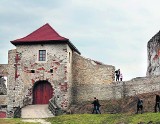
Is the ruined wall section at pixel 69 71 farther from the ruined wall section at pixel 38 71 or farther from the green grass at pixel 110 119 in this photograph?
the green grass at pixel 110 119

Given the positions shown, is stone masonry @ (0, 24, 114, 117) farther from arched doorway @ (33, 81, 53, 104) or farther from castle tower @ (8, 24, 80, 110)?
arched doorway @ (33, 81, 53, 104)

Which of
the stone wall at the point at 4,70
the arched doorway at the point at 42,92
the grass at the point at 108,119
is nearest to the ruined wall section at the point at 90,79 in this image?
the arched doorway at the point at 42,92

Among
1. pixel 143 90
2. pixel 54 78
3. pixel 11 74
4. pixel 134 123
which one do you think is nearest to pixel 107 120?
pixel 134 123

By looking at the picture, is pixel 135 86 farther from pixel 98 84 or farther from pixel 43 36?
pixel 43 36

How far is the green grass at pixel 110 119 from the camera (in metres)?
25.2

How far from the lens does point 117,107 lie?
116 ft

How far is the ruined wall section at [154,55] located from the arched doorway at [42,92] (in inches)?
422

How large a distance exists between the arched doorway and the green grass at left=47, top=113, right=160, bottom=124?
7.91m

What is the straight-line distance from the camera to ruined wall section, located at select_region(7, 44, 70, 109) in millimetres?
37156

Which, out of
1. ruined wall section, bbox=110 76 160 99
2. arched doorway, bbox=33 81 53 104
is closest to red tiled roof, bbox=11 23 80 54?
arched doorway, bbox=33 81 53 104

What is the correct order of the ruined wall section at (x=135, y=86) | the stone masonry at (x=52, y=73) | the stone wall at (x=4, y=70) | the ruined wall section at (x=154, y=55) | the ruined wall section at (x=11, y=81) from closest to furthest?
the ruined wall section at (x=135, y=86) < the stone masonry at (x=52, y=73) < the ruined wall section at (x=11, y=81) < the ruined wall section at (x=154, y=55) < the stone wall at (x=4, y=70)

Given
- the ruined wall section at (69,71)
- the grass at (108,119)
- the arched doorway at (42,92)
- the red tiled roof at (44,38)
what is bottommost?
the grass at (108,119)

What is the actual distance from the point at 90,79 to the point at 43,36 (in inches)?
231

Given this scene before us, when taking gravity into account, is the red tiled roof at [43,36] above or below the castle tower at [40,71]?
above
